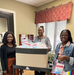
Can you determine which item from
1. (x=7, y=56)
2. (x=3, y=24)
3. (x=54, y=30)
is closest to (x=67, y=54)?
(x=7, y=56)

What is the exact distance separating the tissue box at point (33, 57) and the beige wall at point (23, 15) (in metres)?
1.96

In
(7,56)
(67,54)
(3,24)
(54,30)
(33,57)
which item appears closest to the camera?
(33,57)

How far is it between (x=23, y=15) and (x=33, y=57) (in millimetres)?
2257

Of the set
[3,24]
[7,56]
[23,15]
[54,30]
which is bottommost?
[7,56]

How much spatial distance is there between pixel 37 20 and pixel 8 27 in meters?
1.11

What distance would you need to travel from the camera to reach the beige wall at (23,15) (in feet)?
7.98

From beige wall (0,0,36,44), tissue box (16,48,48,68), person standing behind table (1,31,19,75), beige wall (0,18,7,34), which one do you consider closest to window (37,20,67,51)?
beige wall (0,0,36,44)

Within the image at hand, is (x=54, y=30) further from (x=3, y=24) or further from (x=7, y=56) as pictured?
(x=7, y=56)

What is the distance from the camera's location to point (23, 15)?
2.80 m

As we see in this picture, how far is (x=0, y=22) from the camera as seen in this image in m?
2.42

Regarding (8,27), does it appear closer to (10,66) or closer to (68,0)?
(10,66)

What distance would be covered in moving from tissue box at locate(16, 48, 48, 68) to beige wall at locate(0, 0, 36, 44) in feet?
6.43

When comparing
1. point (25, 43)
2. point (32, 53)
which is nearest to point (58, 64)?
point (32, 53)

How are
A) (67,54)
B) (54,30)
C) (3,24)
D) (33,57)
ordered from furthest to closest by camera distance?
(54,30) → (3,24) → (67,54) → (33,57)
